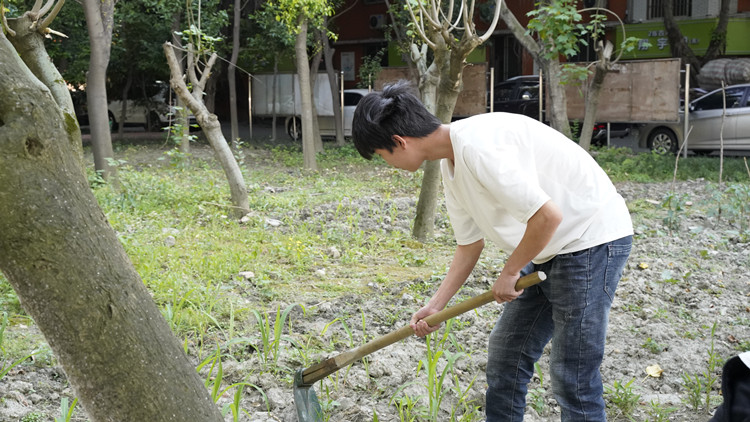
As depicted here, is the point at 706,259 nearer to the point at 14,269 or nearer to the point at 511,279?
the point at 511,279

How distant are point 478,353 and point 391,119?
197cm

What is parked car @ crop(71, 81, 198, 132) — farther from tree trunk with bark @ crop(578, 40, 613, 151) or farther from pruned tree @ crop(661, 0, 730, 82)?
pruned tree @ crop(661, 0, 730, 82)

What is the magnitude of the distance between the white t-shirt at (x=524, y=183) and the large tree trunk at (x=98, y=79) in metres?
7.56

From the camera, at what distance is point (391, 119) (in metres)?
2.58

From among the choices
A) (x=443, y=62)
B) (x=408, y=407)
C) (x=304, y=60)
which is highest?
(x=304, y=60)

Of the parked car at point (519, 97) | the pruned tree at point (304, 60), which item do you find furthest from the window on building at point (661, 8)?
the pruned tree at point (304, 60)

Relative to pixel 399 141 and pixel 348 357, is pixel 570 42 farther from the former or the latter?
pixel 399 141

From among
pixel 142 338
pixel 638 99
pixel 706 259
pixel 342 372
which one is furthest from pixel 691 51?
pixel 142 338

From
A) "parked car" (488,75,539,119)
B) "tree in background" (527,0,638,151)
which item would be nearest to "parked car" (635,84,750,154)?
"tree in background" (527,0,638,151)

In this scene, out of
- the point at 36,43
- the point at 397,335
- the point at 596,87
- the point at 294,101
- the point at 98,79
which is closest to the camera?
the point at 397,335

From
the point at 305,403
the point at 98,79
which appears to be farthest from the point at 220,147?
the point at 305,403

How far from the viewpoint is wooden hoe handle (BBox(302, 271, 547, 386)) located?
8.82ft

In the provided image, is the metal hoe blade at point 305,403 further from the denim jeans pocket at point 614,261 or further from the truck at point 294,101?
the truck at point 294,101

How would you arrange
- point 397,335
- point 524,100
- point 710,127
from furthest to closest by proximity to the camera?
point 524,100 < point 710,127 < point 397,335
